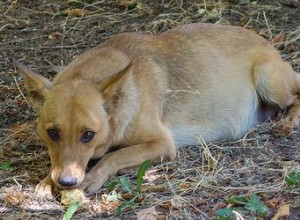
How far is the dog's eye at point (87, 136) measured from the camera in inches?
218

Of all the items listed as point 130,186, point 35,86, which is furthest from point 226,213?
point 35,86

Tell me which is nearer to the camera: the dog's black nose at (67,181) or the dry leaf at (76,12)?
the dog's black nose at (67,181)

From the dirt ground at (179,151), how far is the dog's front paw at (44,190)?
0.06 m

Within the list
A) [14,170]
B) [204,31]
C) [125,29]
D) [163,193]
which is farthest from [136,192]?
[125,29]

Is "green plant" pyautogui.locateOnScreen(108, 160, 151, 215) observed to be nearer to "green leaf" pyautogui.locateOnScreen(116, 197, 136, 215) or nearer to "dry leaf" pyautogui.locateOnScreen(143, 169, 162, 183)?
"green leaf" pyautogui.locateOnScreen(116, 197, 136, 215)

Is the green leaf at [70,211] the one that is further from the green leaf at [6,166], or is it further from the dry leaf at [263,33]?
the dry leaf at [263,33]

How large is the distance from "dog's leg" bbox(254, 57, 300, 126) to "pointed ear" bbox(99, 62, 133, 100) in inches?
72.3

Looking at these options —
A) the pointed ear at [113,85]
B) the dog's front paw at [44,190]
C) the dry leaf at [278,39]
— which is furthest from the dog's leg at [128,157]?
the dry leaf at [278,39]

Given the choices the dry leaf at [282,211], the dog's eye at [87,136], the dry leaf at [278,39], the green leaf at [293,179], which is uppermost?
the dog's eye at [87,136]

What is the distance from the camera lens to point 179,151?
6.52m

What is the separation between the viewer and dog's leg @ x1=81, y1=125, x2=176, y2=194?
568 cm

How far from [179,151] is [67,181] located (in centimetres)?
146

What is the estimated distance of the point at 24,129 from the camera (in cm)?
683

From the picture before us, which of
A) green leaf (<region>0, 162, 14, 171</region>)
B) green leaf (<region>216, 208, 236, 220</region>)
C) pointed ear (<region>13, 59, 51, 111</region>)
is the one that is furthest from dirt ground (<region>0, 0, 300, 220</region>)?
pointed ear (<region>13, 59, 51, 111</region>)
